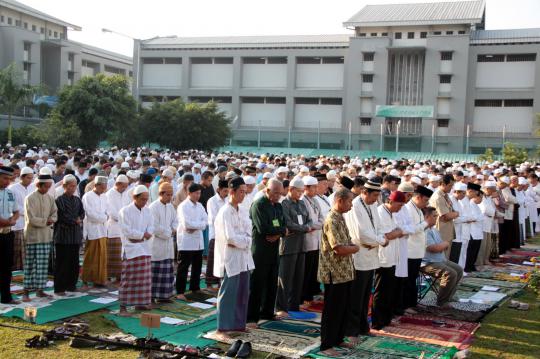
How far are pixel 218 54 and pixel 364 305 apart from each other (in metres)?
50.1

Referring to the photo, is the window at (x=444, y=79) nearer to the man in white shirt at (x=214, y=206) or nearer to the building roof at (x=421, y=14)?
the building roof at (x=421, y=14)

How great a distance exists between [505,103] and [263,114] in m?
20.2

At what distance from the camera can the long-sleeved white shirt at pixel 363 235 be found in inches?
275

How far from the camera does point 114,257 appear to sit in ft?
31.7

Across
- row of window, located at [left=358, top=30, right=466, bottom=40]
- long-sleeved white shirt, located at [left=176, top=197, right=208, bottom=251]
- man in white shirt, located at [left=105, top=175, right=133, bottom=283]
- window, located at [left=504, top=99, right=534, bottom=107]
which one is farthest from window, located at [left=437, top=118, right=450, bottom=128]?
long-sleeved white shirt, located at [left=176, top=197, right=208, bottom=251]

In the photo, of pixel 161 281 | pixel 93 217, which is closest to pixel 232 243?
pixel 161 281

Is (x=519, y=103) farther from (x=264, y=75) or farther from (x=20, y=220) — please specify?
(x=20, y=220)

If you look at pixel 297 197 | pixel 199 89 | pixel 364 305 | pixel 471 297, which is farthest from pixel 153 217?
pixel 199 89

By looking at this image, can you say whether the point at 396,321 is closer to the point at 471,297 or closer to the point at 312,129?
the point at 471,297

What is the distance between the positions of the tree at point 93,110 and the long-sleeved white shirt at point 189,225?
80.8 feet

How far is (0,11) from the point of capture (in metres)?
51.5

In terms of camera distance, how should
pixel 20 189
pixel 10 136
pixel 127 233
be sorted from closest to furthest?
1. pixel 127 233
2. pixel 20 189
3. pixel 10 136

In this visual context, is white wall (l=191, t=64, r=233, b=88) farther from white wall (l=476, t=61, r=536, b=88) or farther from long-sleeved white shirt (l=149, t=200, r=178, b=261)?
long-sleeved white shirt (l=149, t=200, r=178, b=261)

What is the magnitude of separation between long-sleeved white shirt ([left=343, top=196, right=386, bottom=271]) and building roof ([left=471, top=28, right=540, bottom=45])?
146 ft
